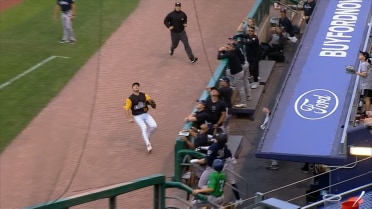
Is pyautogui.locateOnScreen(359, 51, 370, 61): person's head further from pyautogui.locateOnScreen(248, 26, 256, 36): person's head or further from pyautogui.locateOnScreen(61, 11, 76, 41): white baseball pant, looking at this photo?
pyautogui.locateOnScreen(61, 11, 76, 41): white baseball pant

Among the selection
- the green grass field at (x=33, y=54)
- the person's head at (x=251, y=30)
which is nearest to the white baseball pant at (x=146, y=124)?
the person's head at (x=251, y=30)

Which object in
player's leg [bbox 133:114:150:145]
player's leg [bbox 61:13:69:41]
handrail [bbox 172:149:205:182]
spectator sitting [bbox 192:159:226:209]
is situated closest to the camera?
player's leg [bbox 61:13:69:41]

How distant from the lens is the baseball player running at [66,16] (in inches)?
321

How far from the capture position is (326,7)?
1558cm

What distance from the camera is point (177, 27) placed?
52.7 feet

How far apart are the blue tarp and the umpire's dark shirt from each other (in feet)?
8.16

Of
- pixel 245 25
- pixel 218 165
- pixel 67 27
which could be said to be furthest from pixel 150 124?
pixel 67 27

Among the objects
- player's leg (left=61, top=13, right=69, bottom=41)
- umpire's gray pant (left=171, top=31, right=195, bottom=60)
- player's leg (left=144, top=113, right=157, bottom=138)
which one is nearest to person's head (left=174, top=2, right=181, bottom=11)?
umpire's gray pant (left=171, top=31, right=195, bottom=60)

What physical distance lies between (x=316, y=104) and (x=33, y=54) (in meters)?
6.09

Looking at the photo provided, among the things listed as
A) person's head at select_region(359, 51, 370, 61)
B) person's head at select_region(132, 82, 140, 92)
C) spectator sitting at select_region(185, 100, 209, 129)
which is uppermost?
person's head at select_region(359, 51, 370, 61)

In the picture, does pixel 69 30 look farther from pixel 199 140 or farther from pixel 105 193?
pixel 199 140

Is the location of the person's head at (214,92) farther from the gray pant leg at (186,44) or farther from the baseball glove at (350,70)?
the gray pant leg at (186,44)

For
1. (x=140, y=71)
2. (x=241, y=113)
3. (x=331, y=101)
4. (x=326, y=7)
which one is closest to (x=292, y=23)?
(x=326, y=7)

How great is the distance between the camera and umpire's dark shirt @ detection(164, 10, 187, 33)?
15.1 meters
